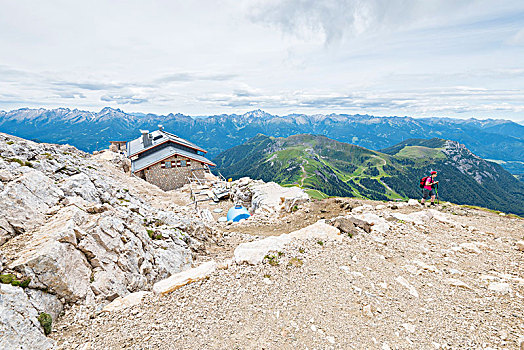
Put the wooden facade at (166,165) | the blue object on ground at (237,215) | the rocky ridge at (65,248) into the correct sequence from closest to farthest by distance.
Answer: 1. the rocky ridge at (65,248)
2. the blue object on ground at (237,215)
3. the wooden facade at (166,165)

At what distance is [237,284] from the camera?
912 centimetres

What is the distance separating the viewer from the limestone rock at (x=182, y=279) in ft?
29.1

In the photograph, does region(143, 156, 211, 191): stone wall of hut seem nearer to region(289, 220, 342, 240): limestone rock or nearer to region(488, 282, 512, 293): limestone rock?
region(289, 220, 342, 240): limestone rock

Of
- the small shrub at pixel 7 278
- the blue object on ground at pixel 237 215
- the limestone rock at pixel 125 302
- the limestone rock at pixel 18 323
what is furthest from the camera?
the blue object on ground at pixel 237 215

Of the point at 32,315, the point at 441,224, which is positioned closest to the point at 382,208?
the point at 441,224

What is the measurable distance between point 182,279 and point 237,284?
2185 millimetres

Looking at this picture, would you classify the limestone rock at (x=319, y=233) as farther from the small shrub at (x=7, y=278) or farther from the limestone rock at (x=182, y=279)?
the small shrub at (x=7, y=278)

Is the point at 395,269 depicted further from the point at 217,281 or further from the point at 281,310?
the point at 217,281

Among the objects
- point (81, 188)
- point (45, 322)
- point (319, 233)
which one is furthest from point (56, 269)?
point (319, 233)

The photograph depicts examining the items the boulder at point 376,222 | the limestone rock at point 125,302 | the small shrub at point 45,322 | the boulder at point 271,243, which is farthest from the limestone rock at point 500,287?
the small shrub at point 45,322

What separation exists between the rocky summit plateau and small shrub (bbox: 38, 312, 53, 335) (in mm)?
27

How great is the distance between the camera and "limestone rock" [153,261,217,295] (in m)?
8.88

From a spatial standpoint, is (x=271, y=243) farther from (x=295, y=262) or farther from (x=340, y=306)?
(x=340, y=306)

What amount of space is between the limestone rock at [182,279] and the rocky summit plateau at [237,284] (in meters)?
0.05
